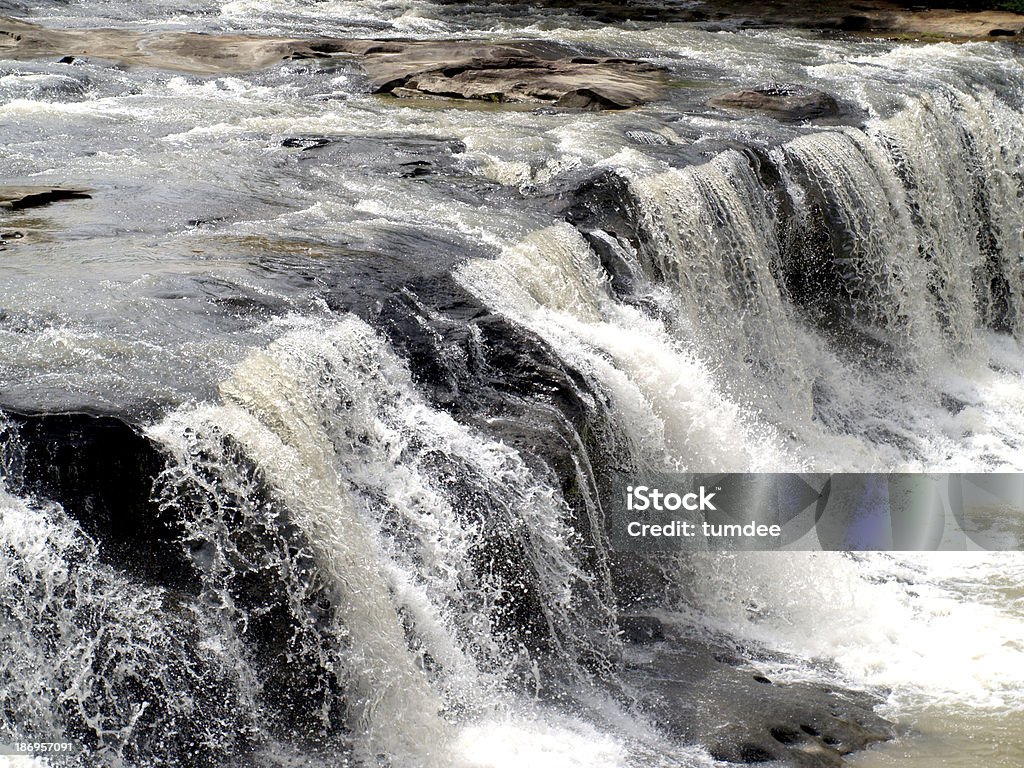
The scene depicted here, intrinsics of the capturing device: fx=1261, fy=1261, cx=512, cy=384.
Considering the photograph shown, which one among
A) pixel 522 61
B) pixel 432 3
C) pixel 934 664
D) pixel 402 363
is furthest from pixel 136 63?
pixel 934 664

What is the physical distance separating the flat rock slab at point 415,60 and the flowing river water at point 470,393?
54 cm

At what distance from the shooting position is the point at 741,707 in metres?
5.49

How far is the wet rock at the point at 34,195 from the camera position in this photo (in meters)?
7.80

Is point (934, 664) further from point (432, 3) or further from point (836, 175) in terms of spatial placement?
point (432, 3)

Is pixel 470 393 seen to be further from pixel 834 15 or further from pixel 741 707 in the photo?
pixel 834 15

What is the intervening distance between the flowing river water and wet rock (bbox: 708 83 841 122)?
0.91 ft

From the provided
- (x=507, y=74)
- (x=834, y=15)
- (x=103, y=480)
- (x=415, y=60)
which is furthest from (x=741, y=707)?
(x=834, y=15)

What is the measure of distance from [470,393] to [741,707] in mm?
1945

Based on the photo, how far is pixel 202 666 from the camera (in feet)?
15.3

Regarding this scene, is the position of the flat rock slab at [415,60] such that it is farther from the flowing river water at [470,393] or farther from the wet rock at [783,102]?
the wet rock at [783,102]

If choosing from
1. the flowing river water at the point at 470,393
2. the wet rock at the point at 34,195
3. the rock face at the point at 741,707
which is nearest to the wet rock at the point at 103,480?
the flowing river water at the point at 470,393

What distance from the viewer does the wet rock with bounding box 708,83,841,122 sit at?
36.2ft

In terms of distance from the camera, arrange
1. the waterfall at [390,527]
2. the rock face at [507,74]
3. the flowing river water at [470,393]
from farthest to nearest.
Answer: the rock face at [507,74], the waterfall at [390,527], the flowing river water at [470,393]

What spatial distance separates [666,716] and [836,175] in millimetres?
5752
